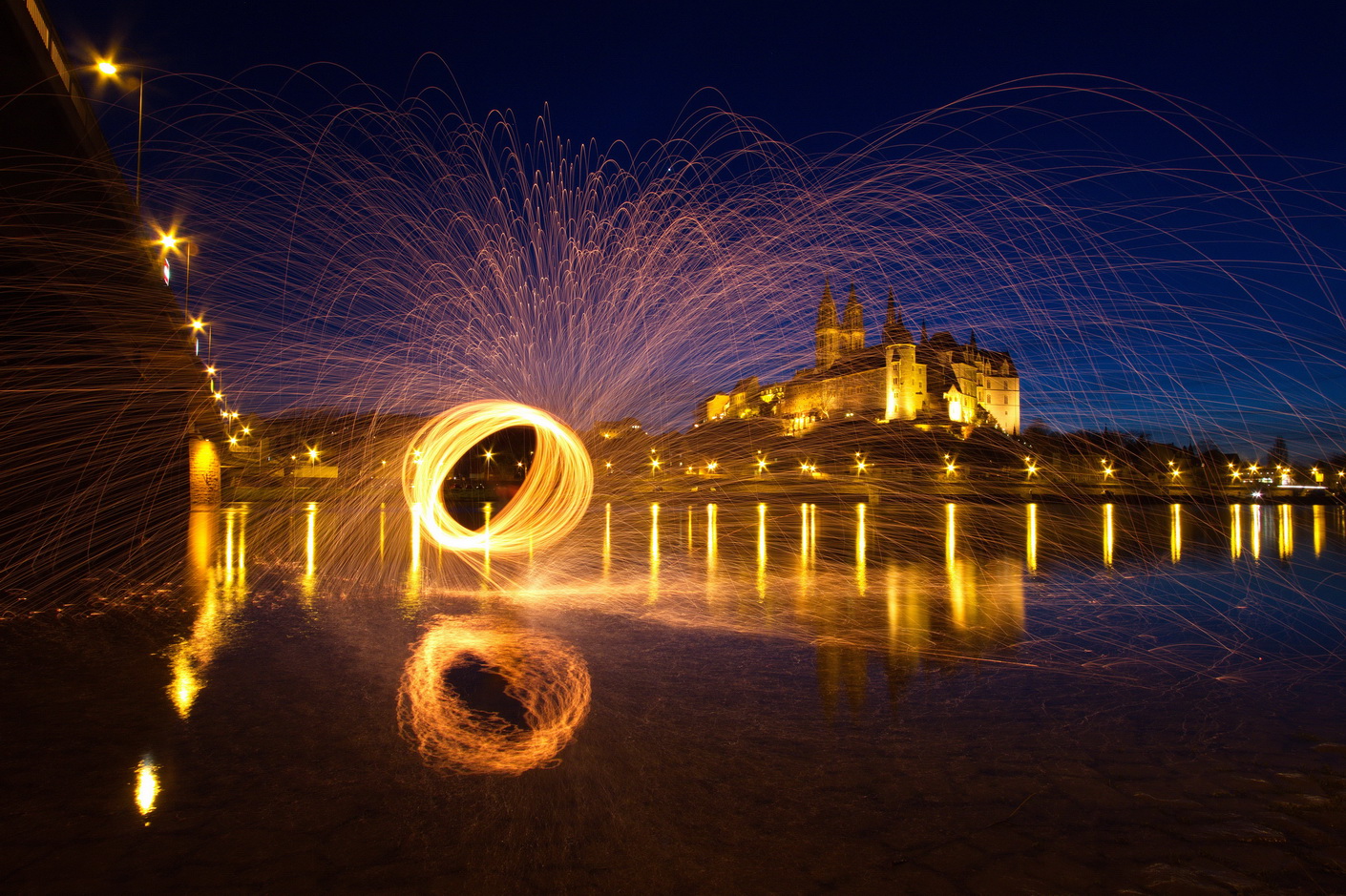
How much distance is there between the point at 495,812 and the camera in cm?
352

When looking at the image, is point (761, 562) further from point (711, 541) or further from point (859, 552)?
point (711, 541)

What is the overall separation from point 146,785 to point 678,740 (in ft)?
9.35

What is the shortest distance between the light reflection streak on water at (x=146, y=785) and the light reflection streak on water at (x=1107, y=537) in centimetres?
1357

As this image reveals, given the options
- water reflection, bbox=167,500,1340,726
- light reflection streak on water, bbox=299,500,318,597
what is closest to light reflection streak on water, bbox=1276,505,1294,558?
water reflection, bbox=167,500,1340,726

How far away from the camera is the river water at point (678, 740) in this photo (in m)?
3.08

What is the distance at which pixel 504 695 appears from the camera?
5.36m

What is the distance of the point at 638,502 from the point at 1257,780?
2990 centimetres

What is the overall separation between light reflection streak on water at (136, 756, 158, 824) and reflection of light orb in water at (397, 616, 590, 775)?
130cm

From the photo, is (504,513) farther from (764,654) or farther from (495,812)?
(495,812)

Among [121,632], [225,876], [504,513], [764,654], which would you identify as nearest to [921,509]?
[504,513]

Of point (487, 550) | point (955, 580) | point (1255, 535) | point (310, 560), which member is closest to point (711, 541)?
point (487, 550)

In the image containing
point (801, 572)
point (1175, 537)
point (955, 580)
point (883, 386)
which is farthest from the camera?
point (883, 386)

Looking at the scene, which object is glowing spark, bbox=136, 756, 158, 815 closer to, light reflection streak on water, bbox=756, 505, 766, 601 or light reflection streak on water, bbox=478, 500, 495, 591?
light reflection streak on water, bbox=478, 500, 495, 591

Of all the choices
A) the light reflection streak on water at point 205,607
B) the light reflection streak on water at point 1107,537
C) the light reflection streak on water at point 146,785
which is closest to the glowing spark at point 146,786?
the light reflection streak on water at point 146,785
